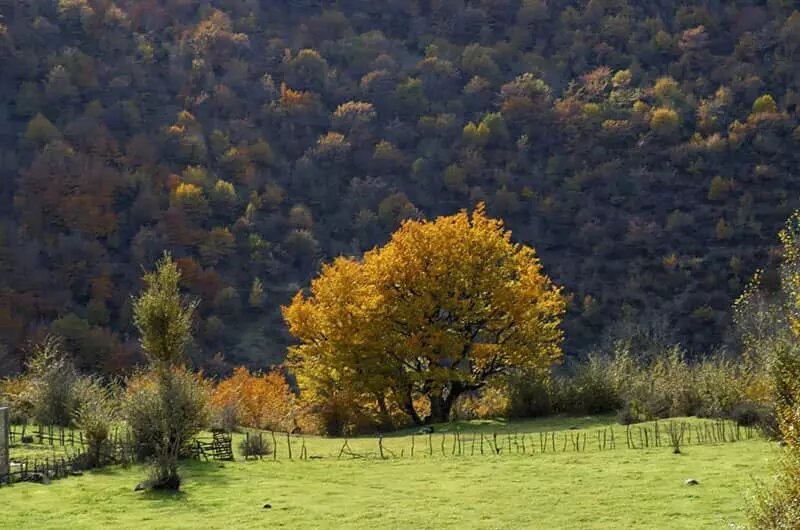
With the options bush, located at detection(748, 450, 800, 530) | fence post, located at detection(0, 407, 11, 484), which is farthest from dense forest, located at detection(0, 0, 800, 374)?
bush, located at detection(748, 450, 800, 530)

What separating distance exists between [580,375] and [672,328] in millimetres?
28950

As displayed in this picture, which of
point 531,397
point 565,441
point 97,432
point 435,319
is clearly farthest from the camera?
point 435,319

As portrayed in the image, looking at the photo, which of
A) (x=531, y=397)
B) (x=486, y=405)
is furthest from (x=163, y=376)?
(x=486, y=405)

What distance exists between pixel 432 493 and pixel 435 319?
20.7 metres

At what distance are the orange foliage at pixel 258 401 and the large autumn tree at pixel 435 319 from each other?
3.75 m

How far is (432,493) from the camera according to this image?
20875mm

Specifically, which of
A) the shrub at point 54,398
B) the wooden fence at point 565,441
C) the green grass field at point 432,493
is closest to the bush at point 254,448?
the wooden fence at point 565,441

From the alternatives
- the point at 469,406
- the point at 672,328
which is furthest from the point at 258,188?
the point at 469,406

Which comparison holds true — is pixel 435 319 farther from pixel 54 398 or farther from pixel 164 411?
pixel 164 411

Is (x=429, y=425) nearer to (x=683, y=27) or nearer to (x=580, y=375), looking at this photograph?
(x=580, y=375)

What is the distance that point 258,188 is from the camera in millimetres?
83750

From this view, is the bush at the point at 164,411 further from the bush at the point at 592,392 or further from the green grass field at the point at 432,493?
the bush at the point at 592,392

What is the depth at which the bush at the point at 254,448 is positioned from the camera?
28844 mm

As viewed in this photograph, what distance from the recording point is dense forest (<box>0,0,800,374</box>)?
7019cm
